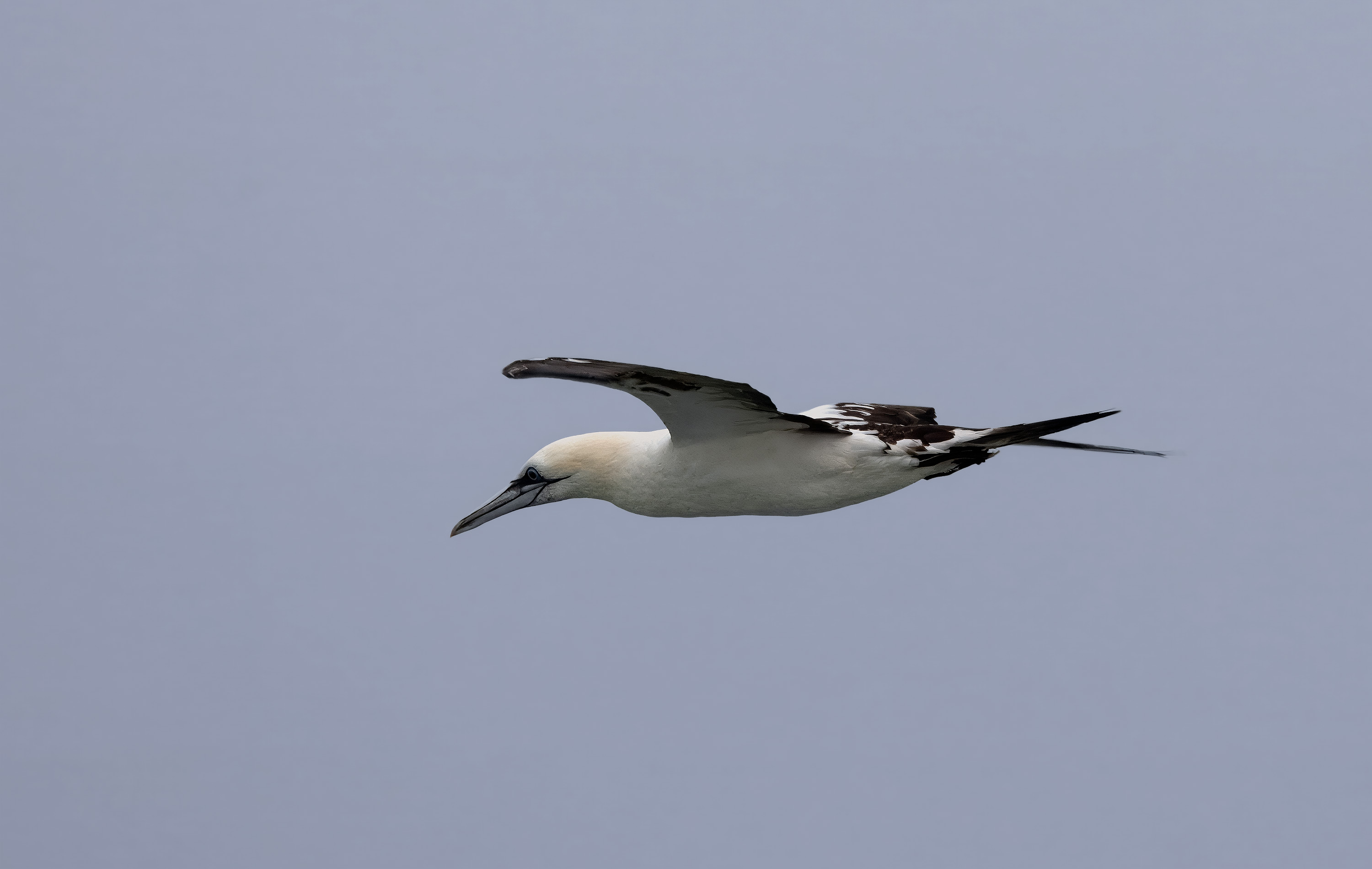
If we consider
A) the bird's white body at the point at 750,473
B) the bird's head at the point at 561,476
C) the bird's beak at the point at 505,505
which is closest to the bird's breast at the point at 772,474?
the bird's white body at the point at 750,473

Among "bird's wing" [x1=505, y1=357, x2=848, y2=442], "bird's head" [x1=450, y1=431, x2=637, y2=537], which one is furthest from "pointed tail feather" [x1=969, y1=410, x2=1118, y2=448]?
"bird's head" [x1=450, y1=431, x2=637, y2=537]

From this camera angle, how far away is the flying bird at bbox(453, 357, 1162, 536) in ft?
28.9

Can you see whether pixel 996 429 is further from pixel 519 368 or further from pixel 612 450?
pixel 519 368

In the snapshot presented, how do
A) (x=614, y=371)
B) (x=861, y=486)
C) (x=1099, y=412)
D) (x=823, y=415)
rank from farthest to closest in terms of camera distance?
(x=823, y=415), (x=861, y=486), (x=1099, y=412), (x=614, y=371)

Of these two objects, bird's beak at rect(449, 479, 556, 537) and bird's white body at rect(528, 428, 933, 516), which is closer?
bird's white body at rect(528, 428, 933, 516)

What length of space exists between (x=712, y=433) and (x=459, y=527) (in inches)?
84.3

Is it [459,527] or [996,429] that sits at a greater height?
[996,429]

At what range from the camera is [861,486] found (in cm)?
922

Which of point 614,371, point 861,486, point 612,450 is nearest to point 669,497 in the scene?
point 612,450

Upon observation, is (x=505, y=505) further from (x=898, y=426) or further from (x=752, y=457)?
(x=898, y=426)

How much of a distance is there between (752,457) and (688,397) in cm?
86

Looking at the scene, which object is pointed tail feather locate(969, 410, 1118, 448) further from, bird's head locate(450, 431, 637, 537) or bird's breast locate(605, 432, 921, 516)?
bird's head locate(450, 431, 637, 537)

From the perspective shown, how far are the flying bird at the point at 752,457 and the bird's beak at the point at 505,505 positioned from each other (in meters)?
0.10

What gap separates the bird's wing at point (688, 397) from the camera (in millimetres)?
7781
